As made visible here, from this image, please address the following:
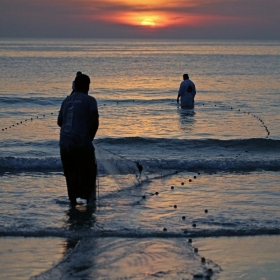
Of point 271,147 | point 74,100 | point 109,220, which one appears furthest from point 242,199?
point 271,147

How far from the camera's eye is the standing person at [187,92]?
70.3ft

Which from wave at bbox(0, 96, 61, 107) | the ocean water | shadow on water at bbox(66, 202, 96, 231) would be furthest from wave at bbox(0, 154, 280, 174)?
wave at bbox(0, 96, 61, 107)

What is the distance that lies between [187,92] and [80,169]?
14.1m

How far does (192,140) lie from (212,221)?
8.77 m

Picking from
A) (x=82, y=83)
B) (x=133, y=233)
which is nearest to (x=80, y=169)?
(x=82, y=83)

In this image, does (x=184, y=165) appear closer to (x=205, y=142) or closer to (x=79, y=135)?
(x=205, y=142)

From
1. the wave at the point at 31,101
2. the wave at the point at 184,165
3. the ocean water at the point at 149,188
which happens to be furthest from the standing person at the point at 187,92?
the wave at the point at 184,165

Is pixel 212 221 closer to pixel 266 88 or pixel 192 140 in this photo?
pixel 192 140

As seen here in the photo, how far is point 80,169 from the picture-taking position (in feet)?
27.4

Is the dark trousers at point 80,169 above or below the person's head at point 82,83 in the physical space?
below

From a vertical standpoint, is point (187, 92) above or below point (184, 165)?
above

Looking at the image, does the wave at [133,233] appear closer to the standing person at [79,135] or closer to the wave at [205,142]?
the standing person at [79,135]

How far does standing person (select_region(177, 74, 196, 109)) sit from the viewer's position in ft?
70.3

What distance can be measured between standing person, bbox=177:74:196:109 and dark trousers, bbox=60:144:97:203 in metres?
13.1
